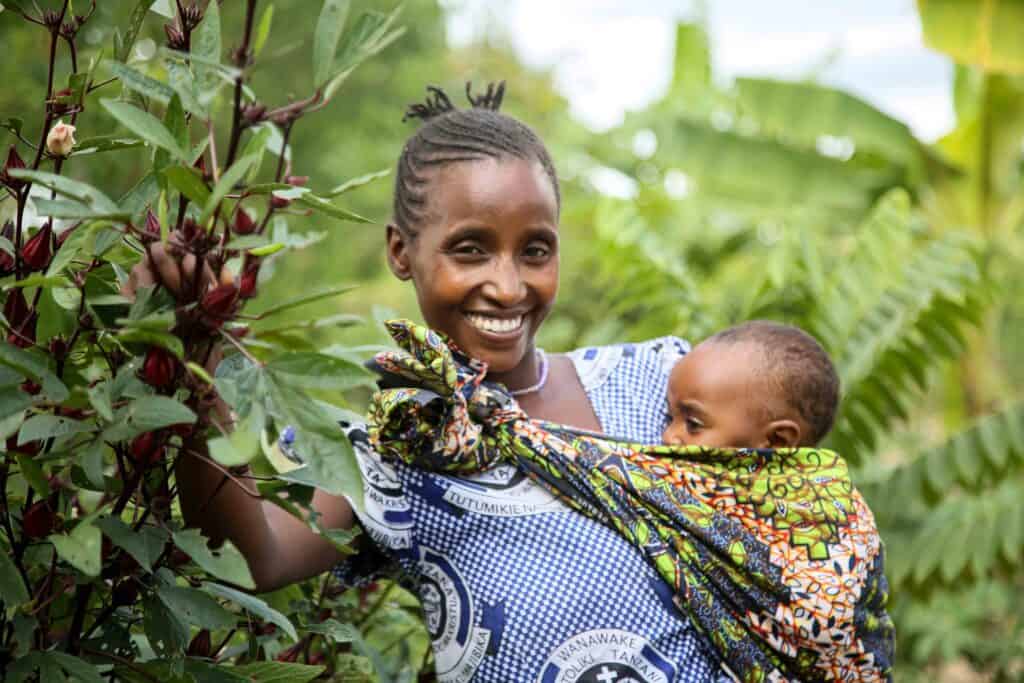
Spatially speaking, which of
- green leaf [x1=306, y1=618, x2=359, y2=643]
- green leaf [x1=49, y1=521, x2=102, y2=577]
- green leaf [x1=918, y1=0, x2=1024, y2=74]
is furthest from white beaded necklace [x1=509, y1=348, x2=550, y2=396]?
green leaf [x1=918, y1=0, x2=1024, y2=74]

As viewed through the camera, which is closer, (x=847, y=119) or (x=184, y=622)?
(x=184, y=622)

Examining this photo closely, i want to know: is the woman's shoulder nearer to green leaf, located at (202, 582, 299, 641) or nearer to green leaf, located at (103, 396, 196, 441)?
green leaf, located at (202, 582, 299, 641)

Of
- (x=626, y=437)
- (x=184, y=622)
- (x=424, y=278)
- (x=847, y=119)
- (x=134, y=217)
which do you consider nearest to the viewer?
A: (x=134, y=217)

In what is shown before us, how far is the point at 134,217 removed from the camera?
39.4 inches

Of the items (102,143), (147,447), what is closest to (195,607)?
(147,447)

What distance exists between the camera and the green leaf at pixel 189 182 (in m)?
A: 0.96

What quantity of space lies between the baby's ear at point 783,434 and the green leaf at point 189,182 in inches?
47.2

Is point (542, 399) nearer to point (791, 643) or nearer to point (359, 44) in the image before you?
point (791, 643)

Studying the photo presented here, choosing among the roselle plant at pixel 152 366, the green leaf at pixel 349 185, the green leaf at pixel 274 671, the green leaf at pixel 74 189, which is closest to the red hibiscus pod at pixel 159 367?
the roselle plant at pixel 152 366

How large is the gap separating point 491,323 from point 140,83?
743 millimetres

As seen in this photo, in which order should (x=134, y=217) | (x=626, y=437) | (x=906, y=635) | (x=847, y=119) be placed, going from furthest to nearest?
(x=847, y=119), (x=906, y=635), (x=626, y=437), (x=134, y=217)

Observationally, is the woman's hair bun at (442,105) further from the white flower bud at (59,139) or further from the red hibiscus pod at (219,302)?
the red hibiscus pod at (219,302)

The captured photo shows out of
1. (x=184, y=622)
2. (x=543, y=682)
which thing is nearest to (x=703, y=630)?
(x=543, y=682)

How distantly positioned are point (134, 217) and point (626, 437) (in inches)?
40.3
